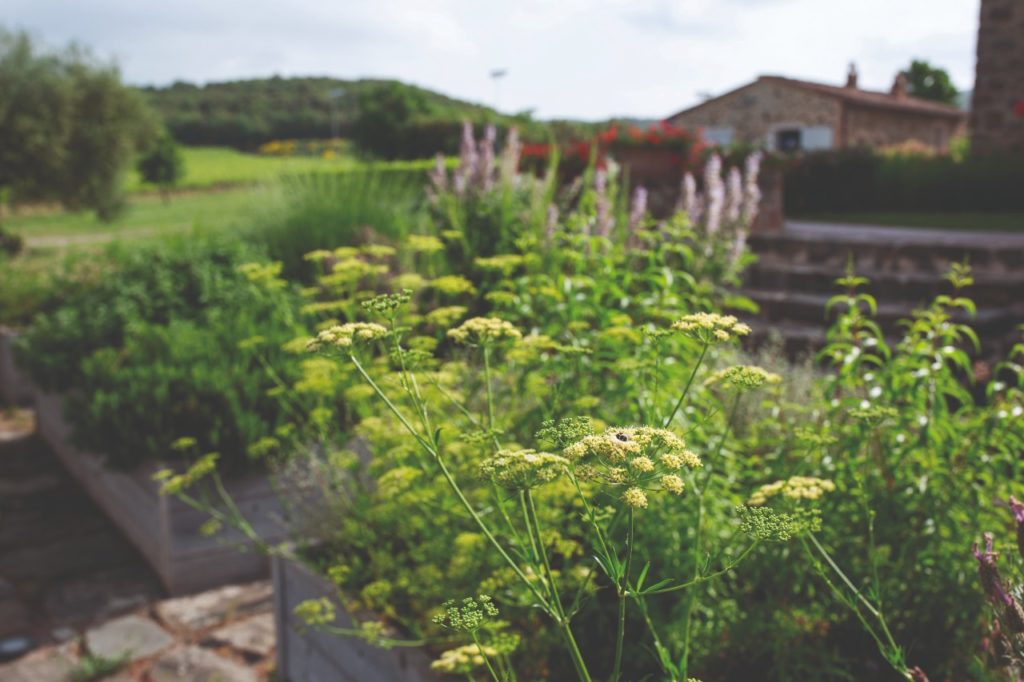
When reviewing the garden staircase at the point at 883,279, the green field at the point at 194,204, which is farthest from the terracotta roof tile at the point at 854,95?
the garden staircase at the point at 883,279

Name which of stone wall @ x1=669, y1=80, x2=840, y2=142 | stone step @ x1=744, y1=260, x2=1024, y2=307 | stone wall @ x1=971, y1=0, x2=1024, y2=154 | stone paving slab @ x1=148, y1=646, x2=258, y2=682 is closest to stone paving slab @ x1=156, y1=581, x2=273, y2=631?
stone paving slab @ x1=148, y1=646, x2=258, y2=682

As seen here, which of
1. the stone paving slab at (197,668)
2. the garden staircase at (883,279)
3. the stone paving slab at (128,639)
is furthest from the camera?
the garden staircase at (883,279)

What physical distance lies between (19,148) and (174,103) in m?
50.8

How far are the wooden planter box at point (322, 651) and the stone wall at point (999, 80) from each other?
11730 mm

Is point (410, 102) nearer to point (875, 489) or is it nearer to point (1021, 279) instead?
point (1021, 279)

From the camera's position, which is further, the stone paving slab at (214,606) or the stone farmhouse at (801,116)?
the stone farmhouse at (801,116)

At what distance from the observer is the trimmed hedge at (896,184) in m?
10.1

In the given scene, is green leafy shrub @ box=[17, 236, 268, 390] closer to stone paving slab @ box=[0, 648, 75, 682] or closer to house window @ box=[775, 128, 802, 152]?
stone paving slab @ box=[0, 648, 75, 682]

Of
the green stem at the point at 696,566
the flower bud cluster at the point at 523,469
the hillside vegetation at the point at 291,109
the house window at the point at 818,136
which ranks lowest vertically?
the green stem at the point at 696,566

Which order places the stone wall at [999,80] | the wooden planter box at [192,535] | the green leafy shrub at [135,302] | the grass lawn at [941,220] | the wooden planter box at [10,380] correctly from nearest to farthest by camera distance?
the wooden planter box at [192,535] → the green leafy shrub at [135,302] → the wooden planter box at [10,380] → the grass lawn at [941,220] → the stone wall at [999,80]

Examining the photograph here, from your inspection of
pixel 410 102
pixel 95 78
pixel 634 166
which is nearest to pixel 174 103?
pixel 410 102

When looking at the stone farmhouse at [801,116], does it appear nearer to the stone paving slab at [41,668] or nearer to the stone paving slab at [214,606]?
the stone paving slab at [214,606]

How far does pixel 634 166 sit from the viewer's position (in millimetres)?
8711

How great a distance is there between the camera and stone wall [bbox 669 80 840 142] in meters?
20.7
